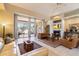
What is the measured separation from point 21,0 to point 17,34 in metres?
0.90

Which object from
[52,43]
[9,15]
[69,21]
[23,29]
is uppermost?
[9,15]

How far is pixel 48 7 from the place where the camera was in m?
2.48

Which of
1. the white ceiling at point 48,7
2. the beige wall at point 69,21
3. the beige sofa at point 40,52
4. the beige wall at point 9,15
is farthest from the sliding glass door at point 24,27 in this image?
the beige wall at point 69,21

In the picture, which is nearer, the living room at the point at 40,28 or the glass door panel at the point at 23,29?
the living room at the point at 40,28

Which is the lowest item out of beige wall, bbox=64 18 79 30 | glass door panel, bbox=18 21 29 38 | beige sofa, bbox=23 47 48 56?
beige sofa, bbox=23 47 48 56

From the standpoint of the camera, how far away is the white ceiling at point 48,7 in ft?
7.76

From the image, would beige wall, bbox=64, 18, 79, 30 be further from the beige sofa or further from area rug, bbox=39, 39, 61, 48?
the beige sofa

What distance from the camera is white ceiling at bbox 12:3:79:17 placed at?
7.76 ft

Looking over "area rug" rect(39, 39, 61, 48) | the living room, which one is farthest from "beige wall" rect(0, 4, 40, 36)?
"area rug" rect(39, 39, 61, 48)

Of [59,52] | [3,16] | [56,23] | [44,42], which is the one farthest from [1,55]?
[56,23]

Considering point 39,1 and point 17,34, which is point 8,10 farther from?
point 39,1

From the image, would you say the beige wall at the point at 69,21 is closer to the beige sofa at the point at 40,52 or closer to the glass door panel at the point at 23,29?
the beige sofa at the point at 40,52

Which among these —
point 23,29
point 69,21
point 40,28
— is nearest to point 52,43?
point 40,28

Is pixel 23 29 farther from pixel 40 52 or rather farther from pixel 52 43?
pixel 52 43
